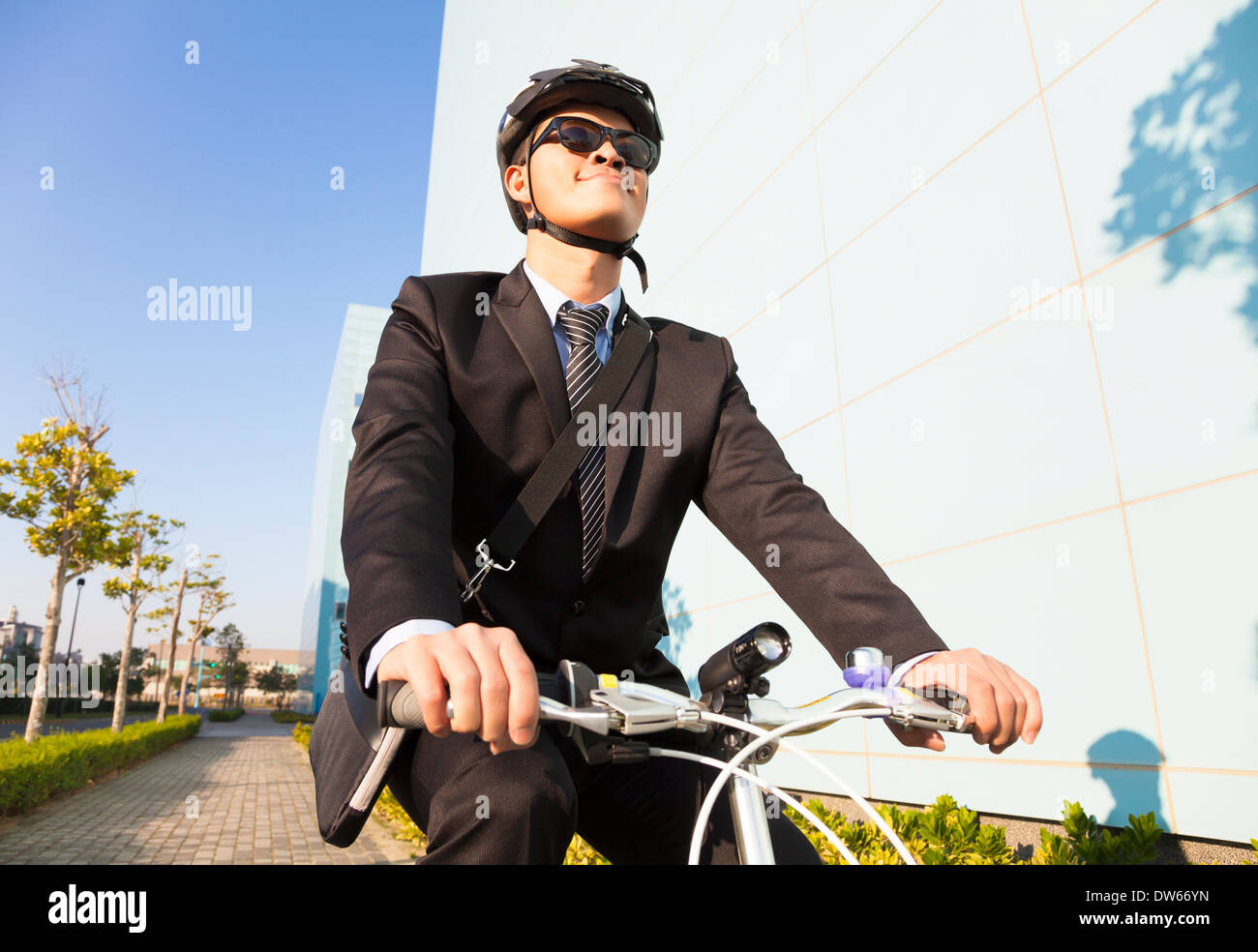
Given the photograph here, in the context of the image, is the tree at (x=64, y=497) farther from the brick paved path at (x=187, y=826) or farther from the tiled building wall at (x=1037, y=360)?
the tiled building wall at (x=1037, y=360)

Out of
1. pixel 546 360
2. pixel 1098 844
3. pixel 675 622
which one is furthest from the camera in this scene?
pixel 675 622

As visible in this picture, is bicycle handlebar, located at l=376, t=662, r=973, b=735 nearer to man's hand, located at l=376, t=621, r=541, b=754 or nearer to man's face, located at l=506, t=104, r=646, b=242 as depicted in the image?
man's hand, located at l=376, t=621, r=541, b=754

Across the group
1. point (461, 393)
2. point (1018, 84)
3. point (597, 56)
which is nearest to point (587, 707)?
point (461, 393)

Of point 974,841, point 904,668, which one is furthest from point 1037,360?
point 904,668

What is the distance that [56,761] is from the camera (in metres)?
12.2

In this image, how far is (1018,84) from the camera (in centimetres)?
511

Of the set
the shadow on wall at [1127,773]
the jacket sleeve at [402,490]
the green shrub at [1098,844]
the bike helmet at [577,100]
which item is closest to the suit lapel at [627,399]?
the bike helmet at [577,100]

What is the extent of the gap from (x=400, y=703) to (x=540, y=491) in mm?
732

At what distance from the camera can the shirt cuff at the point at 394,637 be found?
3.85ft

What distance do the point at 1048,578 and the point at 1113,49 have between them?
314 centimetres

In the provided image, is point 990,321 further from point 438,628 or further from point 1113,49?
point 438,628

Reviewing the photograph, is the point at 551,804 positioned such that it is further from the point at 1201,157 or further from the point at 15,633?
the point at 15,633

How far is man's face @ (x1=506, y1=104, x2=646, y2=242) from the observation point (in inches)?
82.7

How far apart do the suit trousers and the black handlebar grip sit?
0.90 ft
